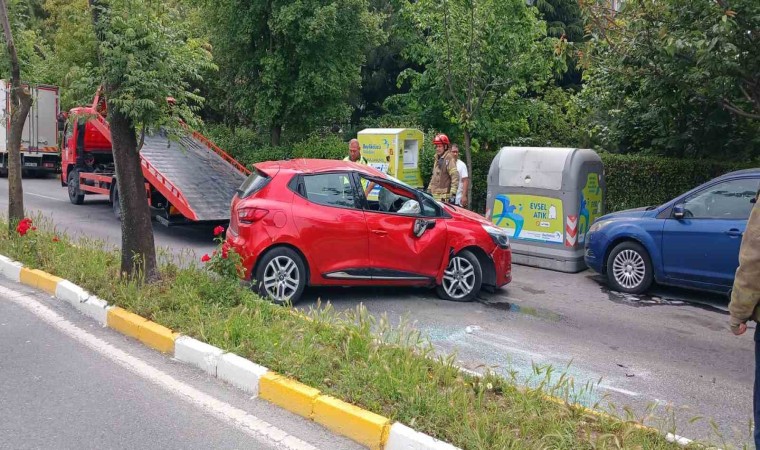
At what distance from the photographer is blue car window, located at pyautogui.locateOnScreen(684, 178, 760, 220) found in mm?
8383

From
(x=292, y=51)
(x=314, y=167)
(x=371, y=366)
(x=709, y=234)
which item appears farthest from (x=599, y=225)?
(x=292, y=51)

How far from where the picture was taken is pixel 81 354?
584 centimetres

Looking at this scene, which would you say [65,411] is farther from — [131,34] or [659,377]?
[659,377]

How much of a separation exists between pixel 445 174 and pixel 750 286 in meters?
8.08

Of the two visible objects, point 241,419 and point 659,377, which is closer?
point 241,419

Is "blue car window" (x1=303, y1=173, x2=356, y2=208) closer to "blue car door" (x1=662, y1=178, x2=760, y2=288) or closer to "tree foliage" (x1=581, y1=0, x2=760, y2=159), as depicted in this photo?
"blue car door" (x1=662, y1=178, x2=760, y2=288)

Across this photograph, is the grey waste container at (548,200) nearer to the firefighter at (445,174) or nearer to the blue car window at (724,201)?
the firefighter at (445,174)

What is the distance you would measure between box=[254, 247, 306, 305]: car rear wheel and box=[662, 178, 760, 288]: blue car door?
4.91 metres

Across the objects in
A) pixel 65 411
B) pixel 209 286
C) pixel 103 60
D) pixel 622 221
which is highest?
pixel 103 60

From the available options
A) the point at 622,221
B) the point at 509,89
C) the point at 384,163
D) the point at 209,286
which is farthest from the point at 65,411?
the point at 509,89

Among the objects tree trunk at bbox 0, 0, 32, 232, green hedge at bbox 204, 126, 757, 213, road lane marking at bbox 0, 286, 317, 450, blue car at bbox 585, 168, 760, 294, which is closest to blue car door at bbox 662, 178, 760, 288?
blue car at bbox 585, 168, 760, 294

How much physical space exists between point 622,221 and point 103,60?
6947 mm

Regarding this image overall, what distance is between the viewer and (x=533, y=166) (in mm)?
10891

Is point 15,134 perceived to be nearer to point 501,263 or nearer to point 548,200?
point 501,263
